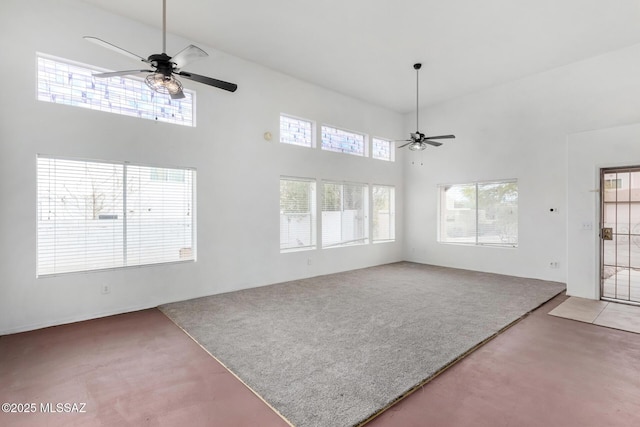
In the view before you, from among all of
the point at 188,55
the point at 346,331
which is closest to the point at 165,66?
the point at 188,55

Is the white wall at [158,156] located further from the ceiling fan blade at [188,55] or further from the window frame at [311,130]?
the ceiling fan blade at [188,55]

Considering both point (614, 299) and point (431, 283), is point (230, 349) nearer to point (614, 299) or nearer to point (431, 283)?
point (431, 283)

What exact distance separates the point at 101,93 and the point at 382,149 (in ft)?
20.4

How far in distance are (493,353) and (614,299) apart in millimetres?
3372

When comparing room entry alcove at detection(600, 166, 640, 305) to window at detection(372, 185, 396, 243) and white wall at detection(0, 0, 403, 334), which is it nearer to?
window at detection(372, 185, 396, 243)

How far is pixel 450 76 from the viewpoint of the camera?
6.19 meters

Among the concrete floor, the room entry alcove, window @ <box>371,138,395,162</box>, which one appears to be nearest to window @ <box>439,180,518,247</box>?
window @ <box>371,138,395,162</box>

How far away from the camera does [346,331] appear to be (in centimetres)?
361

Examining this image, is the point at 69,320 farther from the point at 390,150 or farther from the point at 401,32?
the point at 390,150

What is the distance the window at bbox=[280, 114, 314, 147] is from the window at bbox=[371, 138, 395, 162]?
6.66ft

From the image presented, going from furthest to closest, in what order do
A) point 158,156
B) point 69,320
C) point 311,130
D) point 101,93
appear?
1. point 311,130
2. point 158,156
3. point 101,93
4. point 69,320

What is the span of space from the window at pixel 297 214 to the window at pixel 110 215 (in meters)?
1.79

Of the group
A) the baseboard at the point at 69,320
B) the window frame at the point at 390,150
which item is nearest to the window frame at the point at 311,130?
the window frame at the point at 390,150

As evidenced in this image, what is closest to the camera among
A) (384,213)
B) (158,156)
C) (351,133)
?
(158,156)
